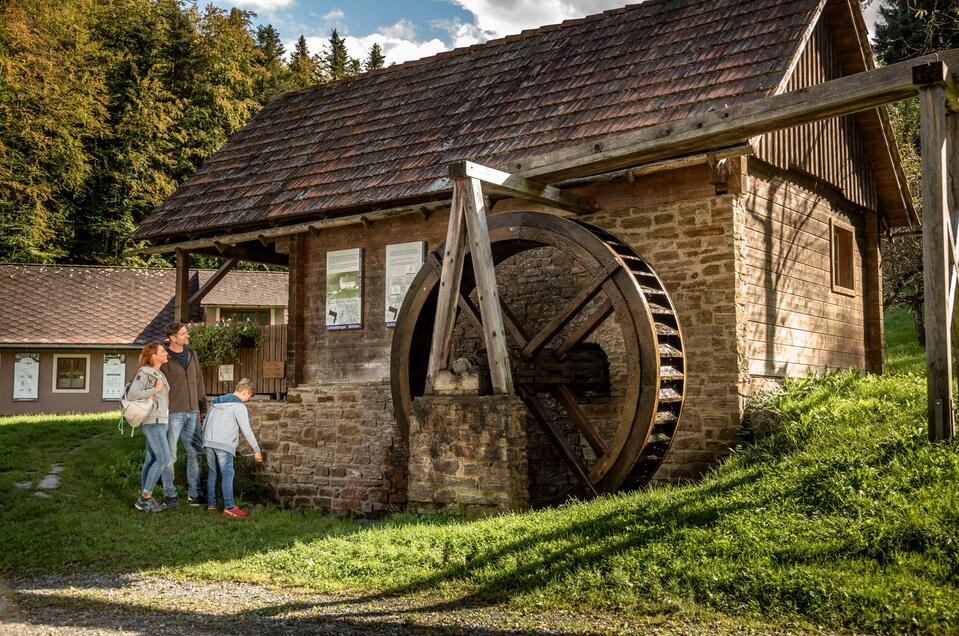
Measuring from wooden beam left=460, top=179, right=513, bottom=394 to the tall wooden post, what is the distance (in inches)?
145

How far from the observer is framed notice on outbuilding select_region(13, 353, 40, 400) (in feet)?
81.7

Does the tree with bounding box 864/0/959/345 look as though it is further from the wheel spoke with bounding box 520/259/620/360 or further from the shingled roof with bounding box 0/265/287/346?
the shingled roof with bounding box 0/265/287/346

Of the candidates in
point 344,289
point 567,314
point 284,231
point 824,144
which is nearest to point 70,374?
point 284,231

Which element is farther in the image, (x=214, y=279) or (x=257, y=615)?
(x=214, y=279)

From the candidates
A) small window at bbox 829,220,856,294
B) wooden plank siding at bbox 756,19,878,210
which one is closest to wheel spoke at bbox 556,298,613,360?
wooden plank siding at bbox 756,19,878,210

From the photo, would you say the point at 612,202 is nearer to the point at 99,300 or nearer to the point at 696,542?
the point at 696,542

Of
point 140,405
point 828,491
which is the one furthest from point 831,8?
point 140,405

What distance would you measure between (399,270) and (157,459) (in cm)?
414

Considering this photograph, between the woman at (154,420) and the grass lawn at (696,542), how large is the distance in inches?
14.1

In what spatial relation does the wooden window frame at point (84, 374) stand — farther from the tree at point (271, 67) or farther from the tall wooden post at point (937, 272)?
the tall wooden post at point (937, 272)

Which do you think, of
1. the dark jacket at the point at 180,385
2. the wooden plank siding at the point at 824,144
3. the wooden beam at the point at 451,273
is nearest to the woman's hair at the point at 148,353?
the dark jacket at the point at 180,385

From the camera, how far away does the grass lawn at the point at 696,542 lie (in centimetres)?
536

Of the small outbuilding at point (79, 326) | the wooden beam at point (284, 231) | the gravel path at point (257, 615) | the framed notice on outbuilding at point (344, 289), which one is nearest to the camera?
the gravel path at point (257, 615)

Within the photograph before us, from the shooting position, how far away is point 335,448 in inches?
495
